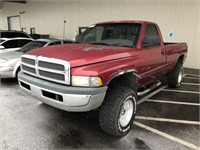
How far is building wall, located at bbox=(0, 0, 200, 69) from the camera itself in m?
8.75

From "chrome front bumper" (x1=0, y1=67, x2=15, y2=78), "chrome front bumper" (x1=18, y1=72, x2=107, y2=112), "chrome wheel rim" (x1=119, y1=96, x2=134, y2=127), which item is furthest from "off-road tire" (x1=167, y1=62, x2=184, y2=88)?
"chrome front bumper" (x1=0, y1=67, x2=15, y2=78)

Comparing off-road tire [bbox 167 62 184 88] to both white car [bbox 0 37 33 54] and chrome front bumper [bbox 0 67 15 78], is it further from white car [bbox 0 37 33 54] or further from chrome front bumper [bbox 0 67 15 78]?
white car [bbox 0 37 33 54]

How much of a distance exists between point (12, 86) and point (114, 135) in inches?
155

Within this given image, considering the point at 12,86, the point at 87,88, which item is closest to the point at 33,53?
the point at 87,88

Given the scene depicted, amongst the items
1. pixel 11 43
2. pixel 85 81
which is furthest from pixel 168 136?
pixel 11 43

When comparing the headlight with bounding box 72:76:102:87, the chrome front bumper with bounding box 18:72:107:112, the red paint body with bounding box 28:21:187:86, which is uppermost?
the red paint body with bounding box 28:21:187:86

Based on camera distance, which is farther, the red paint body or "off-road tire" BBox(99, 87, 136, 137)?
"off-road tire" BBox(99, 87, 136, 137)

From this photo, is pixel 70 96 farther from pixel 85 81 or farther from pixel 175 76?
pixel 175 76

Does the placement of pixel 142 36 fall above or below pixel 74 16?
below

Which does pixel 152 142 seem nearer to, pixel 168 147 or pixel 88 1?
pixel 168 147

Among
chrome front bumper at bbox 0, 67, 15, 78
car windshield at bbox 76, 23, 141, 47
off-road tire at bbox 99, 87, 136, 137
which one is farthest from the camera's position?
chrome front bumper at bbox 0, 67, 15, 78

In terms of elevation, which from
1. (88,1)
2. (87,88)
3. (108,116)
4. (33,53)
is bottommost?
(108,116)

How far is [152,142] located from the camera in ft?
8.92

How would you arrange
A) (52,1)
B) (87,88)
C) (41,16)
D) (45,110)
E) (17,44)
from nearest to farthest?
(87,88) → (45,110) → (17,44) → (52,1) → (41,16)
